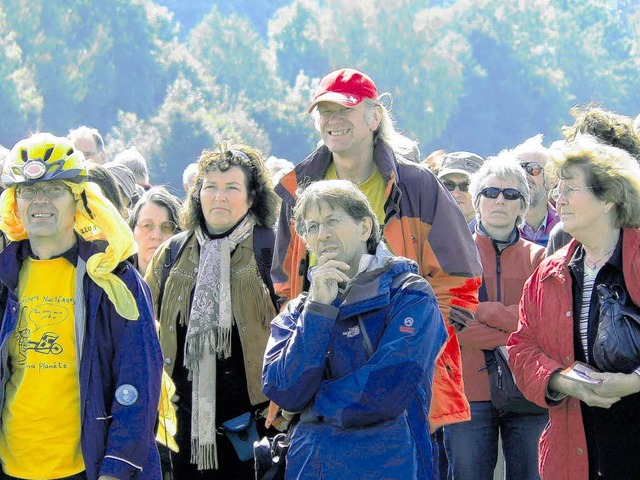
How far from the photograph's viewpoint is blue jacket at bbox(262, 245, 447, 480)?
409cm

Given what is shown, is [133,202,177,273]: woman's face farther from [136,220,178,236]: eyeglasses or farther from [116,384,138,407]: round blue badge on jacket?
[116,384,138,407]: round blue badge on jacket

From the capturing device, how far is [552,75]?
278 feet

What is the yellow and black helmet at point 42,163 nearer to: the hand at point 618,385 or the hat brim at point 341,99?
the hat brim at point 341,99

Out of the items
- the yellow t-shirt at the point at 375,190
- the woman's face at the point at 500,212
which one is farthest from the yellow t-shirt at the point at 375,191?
the woman's face at the point at 500,212

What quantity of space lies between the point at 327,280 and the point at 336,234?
250 millimetres

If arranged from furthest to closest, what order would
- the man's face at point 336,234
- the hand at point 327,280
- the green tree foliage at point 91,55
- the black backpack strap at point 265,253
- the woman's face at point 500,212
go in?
the green tree foliage at point 91,55, the woman's face at point 500,212, the black backpack strap at point 265,253, the man's face at point 336,234, the hand at point 327,280

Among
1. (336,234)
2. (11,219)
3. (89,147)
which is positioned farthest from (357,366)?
(89,147)

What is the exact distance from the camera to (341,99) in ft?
17.2

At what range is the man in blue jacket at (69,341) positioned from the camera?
455 cm

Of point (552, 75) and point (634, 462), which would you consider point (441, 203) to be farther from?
point (552, 75)

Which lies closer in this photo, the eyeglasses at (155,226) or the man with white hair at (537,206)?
the eyeglasses at (155,226)

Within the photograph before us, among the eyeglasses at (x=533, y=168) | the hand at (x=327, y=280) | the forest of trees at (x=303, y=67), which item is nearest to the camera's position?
the hand at (x=327, y=280)

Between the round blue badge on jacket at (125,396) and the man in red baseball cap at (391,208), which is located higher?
the man in red baseball cap at (391,208)

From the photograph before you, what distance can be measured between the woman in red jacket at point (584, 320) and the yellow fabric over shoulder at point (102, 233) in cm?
171
